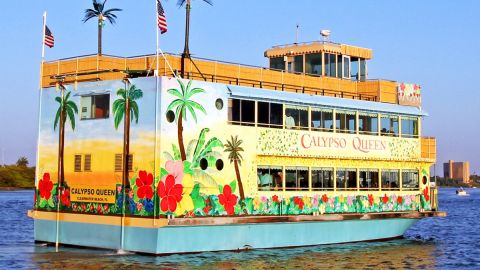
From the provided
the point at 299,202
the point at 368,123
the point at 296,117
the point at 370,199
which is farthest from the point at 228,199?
the point at 368,123

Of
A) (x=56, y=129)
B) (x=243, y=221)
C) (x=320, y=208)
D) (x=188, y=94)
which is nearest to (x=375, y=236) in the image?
(x=320, y=208)

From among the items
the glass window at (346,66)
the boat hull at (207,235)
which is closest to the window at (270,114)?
the boat hull at (207,235)

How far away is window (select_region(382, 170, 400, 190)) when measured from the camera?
33844mm

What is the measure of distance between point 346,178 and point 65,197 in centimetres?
1143

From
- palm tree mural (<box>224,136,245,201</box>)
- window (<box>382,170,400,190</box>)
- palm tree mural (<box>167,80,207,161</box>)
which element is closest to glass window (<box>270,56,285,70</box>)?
window (<box>382,170,400,190</box>)

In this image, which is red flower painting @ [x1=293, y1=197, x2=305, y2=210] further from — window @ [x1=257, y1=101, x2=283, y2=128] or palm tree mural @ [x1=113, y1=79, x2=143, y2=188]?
palm tree mural @ [x1=113, y1=79, x2=143, y2=188]

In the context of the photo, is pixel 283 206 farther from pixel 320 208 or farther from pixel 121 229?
pixel 121 229

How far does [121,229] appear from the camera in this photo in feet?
85.7

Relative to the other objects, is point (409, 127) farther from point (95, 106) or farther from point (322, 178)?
point (95, 106)

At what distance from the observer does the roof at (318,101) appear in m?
27.6

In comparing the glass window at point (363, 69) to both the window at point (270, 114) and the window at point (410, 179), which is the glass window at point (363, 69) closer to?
the window at point (410, 179)

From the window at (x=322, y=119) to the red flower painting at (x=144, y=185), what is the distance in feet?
26.1

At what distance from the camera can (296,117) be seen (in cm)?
2984

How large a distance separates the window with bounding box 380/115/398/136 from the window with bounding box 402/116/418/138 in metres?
0.56
